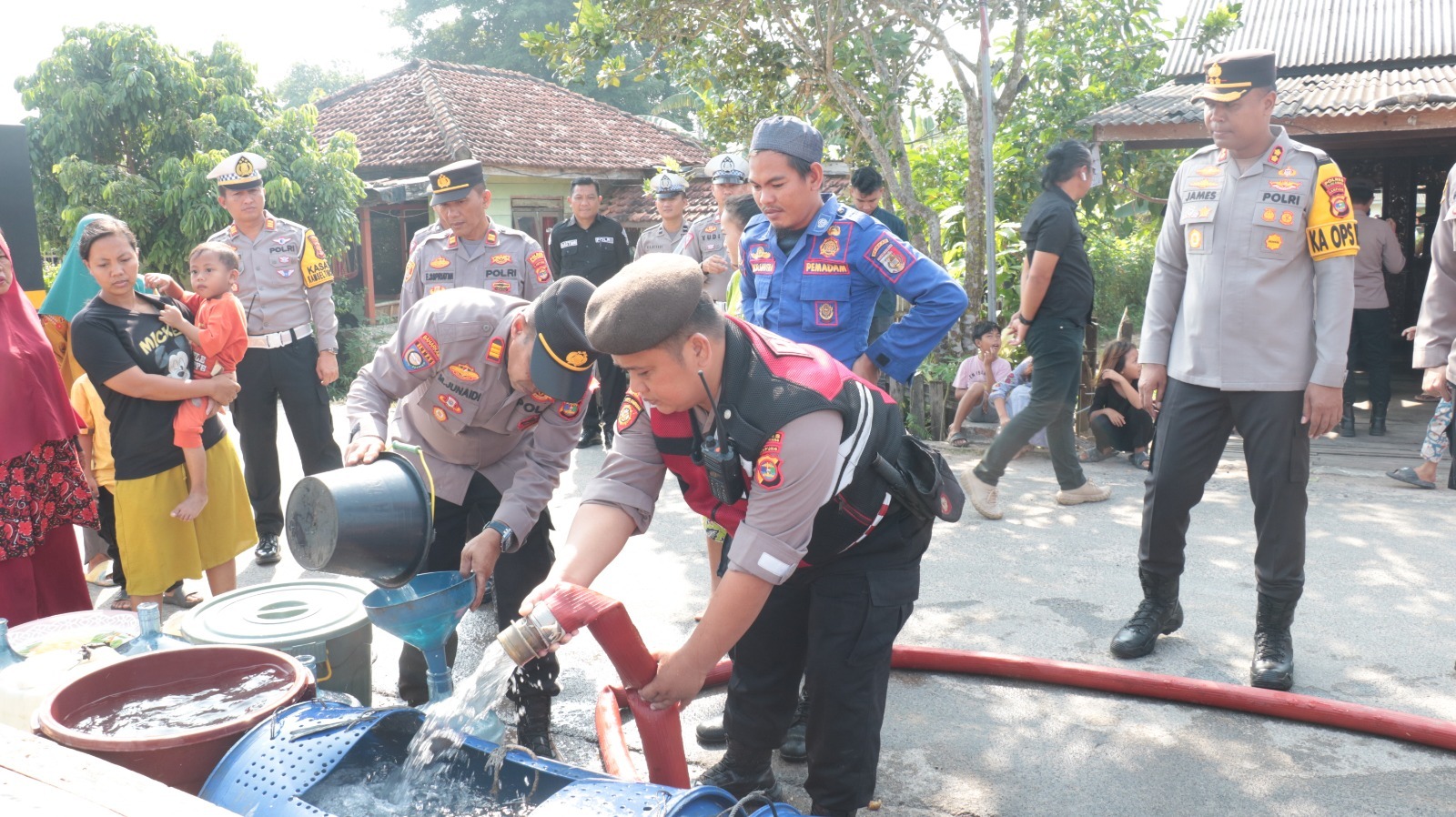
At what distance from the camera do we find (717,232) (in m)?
7.54

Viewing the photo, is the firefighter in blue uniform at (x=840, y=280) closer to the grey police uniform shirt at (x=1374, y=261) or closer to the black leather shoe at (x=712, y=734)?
the black leather shoe at (x=712, y=734)

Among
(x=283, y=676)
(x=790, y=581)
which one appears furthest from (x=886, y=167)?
(x=283, y=676)

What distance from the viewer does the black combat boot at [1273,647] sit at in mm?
3719

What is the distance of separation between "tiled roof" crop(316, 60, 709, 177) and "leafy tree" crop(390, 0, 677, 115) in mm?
9354

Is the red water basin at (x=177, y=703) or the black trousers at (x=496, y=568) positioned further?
the black trousers at (x=496, y=568)

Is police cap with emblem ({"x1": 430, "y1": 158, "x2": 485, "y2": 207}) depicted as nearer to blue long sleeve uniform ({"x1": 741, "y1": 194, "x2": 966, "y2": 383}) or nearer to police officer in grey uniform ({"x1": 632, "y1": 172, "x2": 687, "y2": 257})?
blue long sleeve uniform ({"x1": 741, "y1": 194, "x2": 966, "y2": 383})

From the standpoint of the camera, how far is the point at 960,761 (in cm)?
341

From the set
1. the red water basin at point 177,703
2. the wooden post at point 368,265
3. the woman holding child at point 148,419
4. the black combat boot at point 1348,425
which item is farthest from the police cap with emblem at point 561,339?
the wooden post at point 368,265

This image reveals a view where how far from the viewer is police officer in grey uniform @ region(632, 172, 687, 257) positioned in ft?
26.9

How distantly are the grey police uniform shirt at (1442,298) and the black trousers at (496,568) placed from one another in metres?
3.11

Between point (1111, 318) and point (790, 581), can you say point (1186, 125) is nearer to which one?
point (790, 581)

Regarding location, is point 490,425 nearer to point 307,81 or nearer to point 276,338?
point 276,338

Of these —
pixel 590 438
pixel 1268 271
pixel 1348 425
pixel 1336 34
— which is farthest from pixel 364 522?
pixel 1336 34

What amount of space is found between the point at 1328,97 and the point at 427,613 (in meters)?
8.41
